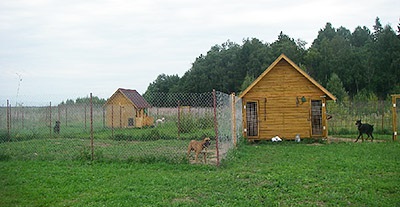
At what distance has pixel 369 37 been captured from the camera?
204ft

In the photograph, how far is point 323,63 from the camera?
2039 inches

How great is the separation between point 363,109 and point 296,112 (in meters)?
6.85

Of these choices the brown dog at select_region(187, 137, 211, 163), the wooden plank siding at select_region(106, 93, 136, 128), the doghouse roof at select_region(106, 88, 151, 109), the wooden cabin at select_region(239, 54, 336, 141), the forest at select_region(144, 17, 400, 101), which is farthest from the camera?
the forest at select_region(144, 17, 400, 101)

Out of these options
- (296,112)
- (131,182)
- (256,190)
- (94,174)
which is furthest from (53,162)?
(296,112)

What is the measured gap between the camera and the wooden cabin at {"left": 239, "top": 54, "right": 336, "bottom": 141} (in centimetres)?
1748

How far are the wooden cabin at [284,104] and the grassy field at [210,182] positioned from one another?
5.95 meters

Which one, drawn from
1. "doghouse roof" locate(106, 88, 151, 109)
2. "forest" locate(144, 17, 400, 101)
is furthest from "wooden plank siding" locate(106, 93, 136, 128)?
"forest" locate(144, 17, 400, 101)

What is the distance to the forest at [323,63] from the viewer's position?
47438 mm

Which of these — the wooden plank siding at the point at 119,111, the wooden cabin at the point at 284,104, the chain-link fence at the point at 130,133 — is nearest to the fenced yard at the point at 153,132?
the chain-link fence at the point at 130,133

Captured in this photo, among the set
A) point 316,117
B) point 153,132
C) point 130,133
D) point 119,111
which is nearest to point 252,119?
point 316,117

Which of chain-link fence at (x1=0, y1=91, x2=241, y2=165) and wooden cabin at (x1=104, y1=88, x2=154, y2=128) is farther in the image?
wooden cabin at (x1=104, y1=88, x2=154, y2=128)

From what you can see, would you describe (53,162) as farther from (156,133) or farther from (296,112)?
(296,112)

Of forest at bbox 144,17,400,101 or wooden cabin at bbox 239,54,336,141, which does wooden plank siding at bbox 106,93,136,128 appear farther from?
forest at bbox 144,17,400,101

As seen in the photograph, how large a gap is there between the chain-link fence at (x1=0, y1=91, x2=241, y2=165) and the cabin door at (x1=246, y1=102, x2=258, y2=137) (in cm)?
83
